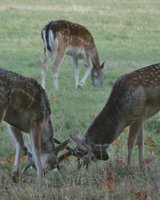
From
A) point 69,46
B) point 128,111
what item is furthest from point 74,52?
point 128,111

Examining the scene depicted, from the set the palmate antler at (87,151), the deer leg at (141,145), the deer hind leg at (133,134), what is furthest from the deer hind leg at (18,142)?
the deer leg at (141,145)

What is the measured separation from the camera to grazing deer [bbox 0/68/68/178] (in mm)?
4223

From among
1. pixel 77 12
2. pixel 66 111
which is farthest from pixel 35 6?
pixel 66 111

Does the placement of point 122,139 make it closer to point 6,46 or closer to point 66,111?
point 66,111

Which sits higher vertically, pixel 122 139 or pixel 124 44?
pixel 122 139

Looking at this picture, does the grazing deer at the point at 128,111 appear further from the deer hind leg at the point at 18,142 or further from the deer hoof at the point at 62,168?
the deer hind leg at the point at 18,142

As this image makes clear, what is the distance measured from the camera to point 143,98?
4.83 meters

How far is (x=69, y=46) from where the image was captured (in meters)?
10.9

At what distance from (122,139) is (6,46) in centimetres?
1018

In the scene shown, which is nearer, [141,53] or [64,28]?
[64,28]

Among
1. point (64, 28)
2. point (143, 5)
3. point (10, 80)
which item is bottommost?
point (143, 5)

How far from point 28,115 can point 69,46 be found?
661 centimetres

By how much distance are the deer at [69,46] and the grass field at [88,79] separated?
0.30 m

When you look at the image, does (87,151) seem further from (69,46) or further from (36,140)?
(69,46)
